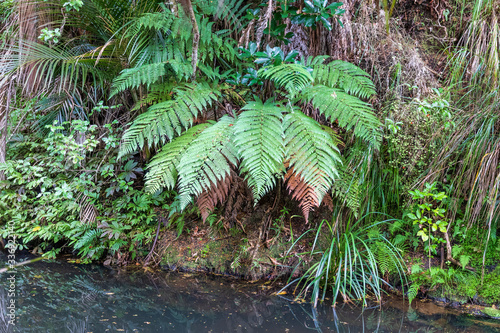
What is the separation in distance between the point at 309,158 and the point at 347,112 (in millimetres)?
382

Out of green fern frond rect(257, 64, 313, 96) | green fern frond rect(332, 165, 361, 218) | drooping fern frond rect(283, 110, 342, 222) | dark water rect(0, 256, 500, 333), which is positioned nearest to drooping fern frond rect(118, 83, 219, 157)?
green fern frond rect(257, 64, 313, 96)

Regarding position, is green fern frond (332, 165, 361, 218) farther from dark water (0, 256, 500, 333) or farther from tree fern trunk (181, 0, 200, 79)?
tree fern trunk (181, 0, 200, 79)

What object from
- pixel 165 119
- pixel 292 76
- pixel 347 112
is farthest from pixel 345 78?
pixel 165 119

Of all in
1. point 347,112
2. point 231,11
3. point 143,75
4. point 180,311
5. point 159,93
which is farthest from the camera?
point 231,11

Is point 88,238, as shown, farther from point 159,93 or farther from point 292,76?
point 292,76

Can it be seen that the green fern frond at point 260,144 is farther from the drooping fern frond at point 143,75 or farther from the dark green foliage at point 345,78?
the drooping fern frond at point 143,75

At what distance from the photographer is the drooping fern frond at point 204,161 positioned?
1.91 m

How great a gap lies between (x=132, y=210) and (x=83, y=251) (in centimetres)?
44

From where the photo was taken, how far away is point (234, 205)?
8.11 ft

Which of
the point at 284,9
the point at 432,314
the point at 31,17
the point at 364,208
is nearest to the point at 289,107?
the point at 284,9

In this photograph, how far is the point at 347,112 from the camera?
202cm

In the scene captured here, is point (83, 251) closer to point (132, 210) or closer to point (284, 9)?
point (132, 210)

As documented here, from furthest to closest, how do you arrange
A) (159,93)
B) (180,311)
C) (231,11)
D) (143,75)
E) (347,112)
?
1. (231,11)
2. (159,93)
3. (143,75)
4. (347,112)
5. (180,311)

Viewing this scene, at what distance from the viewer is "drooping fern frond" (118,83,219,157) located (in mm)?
2070
